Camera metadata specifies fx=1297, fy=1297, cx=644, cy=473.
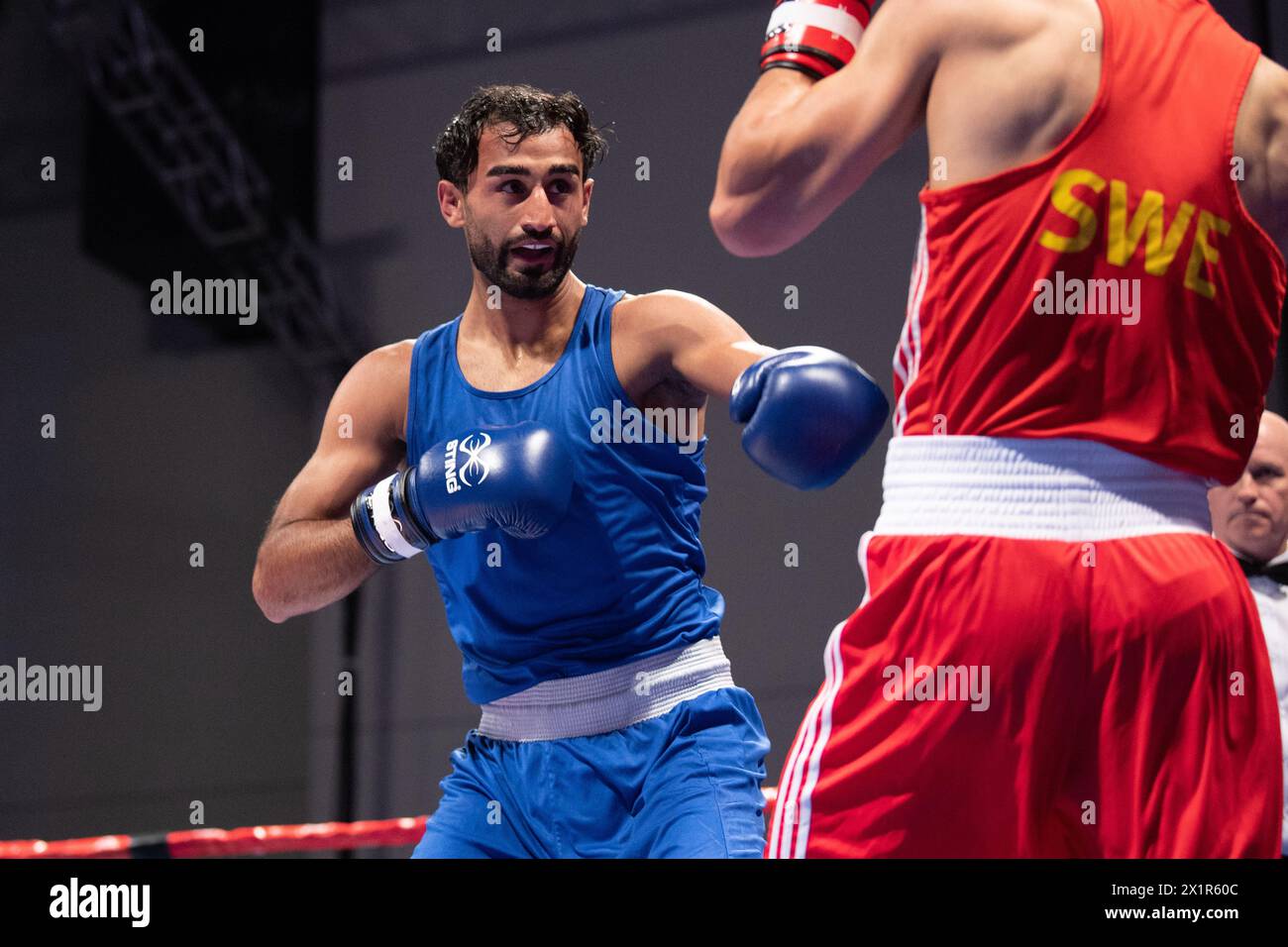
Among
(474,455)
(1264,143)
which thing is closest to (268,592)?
(474,455)

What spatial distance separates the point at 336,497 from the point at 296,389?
200 inches

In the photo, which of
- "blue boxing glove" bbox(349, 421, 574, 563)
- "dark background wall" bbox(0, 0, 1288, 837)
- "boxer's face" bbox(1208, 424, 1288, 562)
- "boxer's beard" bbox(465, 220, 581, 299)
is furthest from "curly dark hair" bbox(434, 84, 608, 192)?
"dark background wall" bbox(0, 0, 1288, 837)

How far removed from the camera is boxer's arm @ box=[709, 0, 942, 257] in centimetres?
151

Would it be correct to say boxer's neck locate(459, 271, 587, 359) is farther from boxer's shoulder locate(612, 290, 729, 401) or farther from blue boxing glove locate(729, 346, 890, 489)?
blue boxing glove locate(729, 346, 890, 489)

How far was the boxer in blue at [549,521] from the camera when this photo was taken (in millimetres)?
2352

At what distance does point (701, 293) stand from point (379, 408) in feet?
12.8

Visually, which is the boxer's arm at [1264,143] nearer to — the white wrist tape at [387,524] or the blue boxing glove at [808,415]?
the blue boxing glove at [808,415]

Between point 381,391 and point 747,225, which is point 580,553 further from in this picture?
point 747,225

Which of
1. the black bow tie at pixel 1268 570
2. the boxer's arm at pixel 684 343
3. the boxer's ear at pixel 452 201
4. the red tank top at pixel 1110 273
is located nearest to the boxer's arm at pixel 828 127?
the red tank top at pixel 1110 273

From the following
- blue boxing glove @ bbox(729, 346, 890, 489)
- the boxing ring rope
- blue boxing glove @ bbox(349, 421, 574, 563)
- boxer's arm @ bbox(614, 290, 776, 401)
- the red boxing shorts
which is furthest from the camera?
the boxing ring rope

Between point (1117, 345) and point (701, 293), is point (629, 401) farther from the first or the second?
point (701, 293)

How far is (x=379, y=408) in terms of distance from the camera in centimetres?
273

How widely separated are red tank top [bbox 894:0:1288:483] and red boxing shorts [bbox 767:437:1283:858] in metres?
0.06
